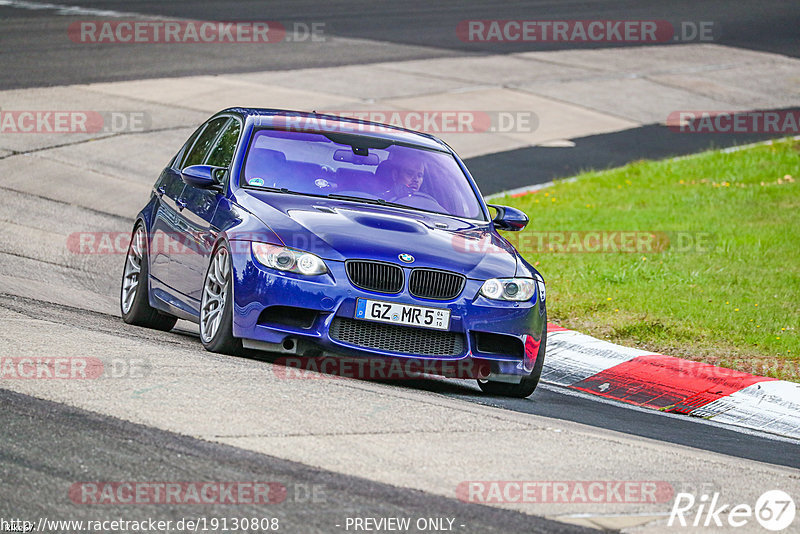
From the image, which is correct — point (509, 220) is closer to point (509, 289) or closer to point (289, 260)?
point (509, 289)

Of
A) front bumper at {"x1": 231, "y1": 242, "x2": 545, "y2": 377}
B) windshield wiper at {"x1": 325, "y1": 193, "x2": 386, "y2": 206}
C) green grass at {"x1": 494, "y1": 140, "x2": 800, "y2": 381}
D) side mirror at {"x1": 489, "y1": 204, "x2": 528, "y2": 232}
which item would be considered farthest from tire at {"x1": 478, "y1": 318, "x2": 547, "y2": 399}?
green grass at {"x1": 494, "y1": 140, "x2": 800, "y2": 381}

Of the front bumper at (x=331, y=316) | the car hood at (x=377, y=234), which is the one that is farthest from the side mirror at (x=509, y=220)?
the front bumper at (x=331, y=316)

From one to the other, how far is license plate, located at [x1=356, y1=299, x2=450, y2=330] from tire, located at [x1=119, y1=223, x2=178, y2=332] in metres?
2.51

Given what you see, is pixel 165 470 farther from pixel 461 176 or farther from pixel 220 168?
pixel 461 176

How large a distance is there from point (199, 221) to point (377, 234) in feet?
4.58

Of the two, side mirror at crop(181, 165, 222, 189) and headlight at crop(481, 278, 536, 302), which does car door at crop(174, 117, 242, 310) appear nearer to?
side mirror at crop(181, 165, 222, 189)

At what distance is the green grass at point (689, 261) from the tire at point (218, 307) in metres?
3.67

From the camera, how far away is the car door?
8477 millimetres

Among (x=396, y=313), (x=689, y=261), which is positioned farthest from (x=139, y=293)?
(x=689, y=261)

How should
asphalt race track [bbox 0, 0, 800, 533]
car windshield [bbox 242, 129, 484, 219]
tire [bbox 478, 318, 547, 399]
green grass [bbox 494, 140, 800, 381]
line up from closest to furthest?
asphalt race track [bbox 0, 0, 800, 533], tire [bbox 478, 318, 547, 399], car windshield [bbox 242, 129, 484, 219], green grass [bbox 494, 140, 800, 381]

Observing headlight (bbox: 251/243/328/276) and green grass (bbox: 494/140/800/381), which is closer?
headlight (bbox: 251/243/328/276)

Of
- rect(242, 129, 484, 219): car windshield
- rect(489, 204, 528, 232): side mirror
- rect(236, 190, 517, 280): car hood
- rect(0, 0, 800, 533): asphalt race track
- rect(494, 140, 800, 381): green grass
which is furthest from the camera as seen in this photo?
rect(494, 140, 800, 381): green grass

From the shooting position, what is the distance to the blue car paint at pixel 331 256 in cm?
766

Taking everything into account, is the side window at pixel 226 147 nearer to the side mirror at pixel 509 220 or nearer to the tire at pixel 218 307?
the tire at pixel 218 307
